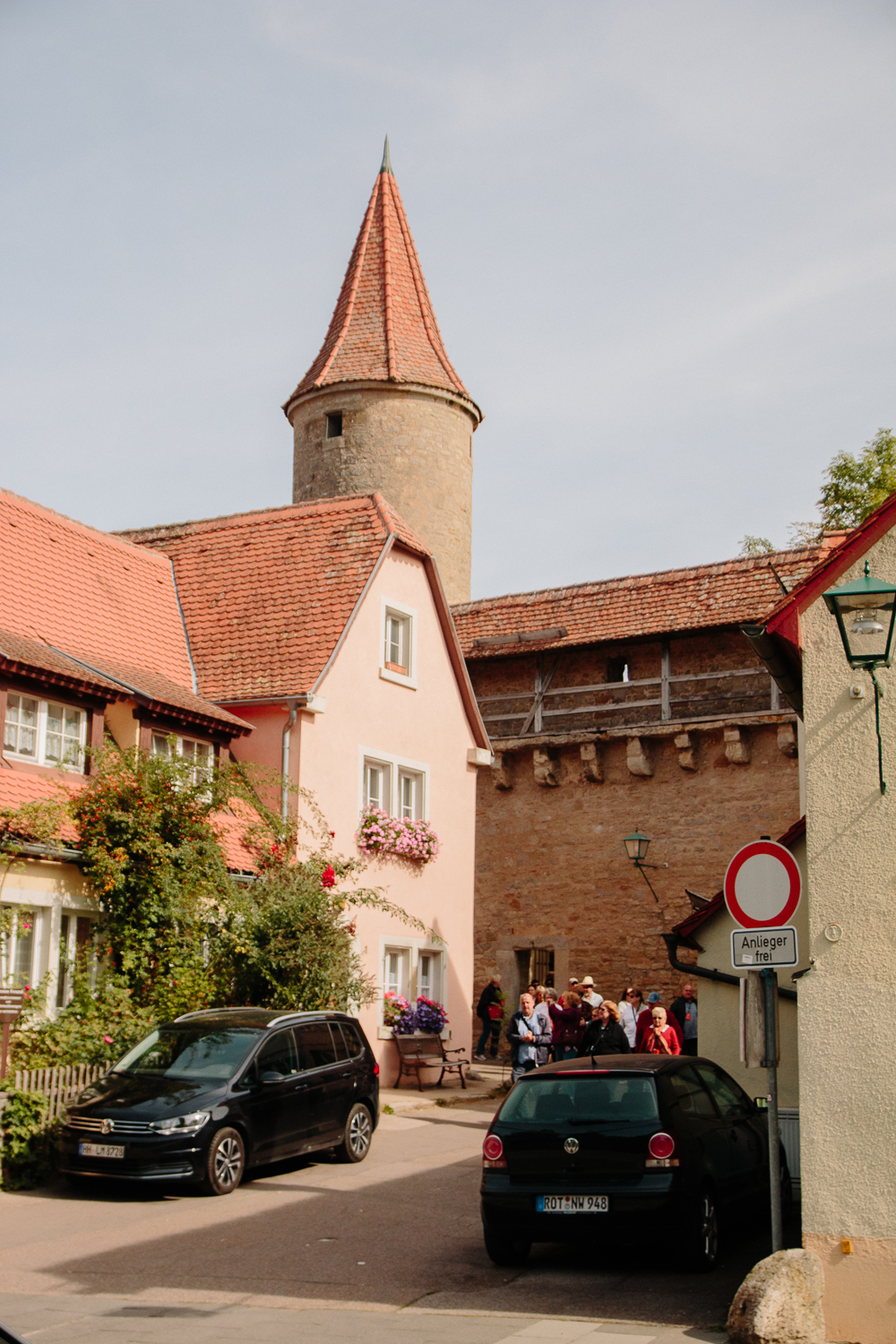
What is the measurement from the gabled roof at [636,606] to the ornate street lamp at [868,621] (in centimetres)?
1717

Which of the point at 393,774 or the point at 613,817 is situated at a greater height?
the point at 393,774

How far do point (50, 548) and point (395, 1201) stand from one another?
11713 mm

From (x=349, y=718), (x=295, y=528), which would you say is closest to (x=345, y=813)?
(x=349, y=718)

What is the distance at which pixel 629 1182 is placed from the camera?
941 cm

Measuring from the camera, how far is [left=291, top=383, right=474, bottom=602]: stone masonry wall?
104 feet

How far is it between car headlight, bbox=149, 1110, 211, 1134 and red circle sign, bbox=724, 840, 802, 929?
6.11 meters

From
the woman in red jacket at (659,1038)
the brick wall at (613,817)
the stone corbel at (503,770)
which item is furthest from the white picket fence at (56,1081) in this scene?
the stone corbel at (503,770)

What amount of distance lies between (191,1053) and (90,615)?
8556mm

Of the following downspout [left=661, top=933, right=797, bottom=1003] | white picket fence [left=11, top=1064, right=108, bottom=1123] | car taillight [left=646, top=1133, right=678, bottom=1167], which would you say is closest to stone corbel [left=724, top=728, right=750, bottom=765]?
downspout [left=661, top=933, right=797, bottom=1003]

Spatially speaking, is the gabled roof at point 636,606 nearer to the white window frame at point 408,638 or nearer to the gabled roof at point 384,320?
the white window frame at point 408,638

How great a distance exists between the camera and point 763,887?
8.40 metres

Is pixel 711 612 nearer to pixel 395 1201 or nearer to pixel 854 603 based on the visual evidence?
pixel 395 1201

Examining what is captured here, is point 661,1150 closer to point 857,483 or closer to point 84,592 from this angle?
point 84,592

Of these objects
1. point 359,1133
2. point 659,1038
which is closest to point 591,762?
point 659,1038
